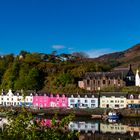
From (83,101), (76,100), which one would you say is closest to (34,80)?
(76,100)

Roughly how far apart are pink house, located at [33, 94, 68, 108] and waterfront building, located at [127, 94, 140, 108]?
12.4 m

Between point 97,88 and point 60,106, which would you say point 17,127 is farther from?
point 97,88

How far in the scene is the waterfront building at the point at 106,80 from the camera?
80938 millimetres

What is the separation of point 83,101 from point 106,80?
30.0 feet

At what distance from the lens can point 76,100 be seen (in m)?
75.6

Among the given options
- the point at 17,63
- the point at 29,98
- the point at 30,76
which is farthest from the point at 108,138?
the point at 17,63

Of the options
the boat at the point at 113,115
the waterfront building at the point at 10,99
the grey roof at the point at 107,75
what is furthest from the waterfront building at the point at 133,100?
the waterfront building at the point at 10,99

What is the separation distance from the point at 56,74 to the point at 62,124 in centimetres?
8154

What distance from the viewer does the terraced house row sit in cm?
7069

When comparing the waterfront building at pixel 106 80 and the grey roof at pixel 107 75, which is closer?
the waterfront building at pixel 106 80

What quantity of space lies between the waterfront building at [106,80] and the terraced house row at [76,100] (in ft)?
25.7

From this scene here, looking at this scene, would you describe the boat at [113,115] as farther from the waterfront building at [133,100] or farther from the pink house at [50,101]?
the pink house at [50,101]

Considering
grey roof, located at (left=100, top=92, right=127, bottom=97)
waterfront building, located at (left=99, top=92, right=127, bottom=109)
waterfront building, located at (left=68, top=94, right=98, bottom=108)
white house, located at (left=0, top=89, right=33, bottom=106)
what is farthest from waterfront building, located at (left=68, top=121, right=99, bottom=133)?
white house, located at (left=0, top=89, right=33, bottom=106)

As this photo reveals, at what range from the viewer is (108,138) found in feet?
137
